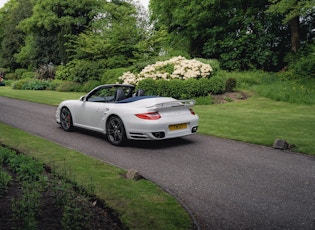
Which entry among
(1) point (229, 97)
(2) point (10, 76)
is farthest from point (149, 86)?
(2) point (10, 76)

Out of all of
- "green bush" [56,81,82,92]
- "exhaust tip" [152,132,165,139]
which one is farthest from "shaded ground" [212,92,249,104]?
"green bush" [56,81,82,92]

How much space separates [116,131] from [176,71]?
1028 cm

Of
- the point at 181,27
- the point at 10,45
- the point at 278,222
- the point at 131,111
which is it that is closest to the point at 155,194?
the point at 278,222

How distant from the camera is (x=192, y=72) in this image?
55.5 feet

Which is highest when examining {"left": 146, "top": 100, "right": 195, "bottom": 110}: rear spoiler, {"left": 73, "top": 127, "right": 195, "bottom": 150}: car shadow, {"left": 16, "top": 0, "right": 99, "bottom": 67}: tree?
{"left": 16, "top": 0, "right": 99, "bottom": 67}: tree

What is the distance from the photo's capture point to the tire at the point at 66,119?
354 inches

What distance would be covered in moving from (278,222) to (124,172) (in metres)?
2.61

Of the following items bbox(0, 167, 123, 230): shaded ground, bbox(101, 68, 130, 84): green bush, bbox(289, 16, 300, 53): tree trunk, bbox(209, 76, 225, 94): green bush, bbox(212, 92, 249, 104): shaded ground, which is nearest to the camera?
bbox(0, 167, 123, 230): shaded ground

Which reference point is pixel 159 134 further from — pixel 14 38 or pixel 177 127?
pixel 14 38

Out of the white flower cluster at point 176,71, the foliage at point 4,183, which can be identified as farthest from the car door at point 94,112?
the white flower cluster at point 176,71

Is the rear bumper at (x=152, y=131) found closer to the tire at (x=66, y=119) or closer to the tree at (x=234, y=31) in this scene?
the tire at (x=66, y=119)

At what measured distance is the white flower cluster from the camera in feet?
56.0

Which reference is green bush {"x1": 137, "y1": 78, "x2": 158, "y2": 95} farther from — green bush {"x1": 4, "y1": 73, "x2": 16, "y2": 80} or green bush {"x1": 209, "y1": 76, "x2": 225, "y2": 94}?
green bush {"x1": 4, "y1": 73, "x2": 16, "y2": 80}

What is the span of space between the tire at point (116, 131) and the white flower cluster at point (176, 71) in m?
9.90
